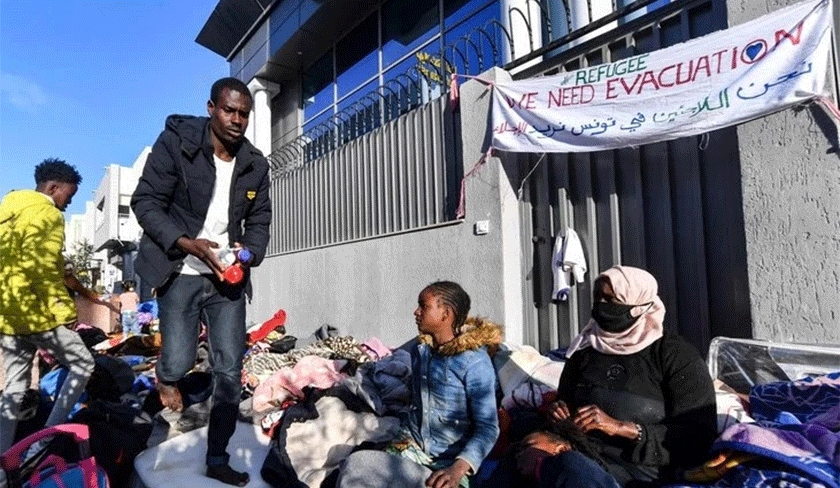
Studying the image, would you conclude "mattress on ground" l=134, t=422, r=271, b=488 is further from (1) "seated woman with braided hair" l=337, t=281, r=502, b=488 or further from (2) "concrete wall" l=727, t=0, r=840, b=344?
(2) "concrete wall" l=727, t=0, r=840, b=344

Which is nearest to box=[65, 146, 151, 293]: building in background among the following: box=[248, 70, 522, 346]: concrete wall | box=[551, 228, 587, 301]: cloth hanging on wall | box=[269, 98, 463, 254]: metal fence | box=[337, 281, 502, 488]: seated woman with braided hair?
box=[269, 98, 463, 254]: metal fence

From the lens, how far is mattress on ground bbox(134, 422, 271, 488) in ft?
8.39

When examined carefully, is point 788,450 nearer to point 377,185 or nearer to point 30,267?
point 30,267

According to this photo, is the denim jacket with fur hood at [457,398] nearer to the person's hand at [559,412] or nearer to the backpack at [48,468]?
the person's hand at [559,412]

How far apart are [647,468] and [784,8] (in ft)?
8.93

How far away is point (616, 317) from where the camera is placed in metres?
2.18

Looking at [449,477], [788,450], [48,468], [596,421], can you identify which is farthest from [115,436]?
[788,450]

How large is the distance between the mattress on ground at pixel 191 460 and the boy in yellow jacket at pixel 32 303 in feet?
2.58

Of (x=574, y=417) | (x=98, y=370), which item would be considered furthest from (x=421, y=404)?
(x=98, y=370)

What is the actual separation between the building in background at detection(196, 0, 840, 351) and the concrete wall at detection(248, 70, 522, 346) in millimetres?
20

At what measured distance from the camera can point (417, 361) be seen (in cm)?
251

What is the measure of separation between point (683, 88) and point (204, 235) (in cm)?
302

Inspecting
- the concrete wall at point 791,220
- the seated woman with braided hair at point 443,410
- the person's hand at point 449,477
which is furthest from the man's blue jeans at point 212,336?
the concrete wall at point 791,220

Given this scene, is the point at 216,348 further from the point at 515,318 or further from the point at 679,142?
the point at 679,142
